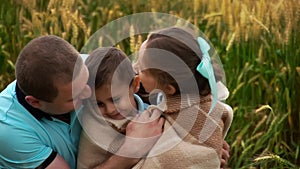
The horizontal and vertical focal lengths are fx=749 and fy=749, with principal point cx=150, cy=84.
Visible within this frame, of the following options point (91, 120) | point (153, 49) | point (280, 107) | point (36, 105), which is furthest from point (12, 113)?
point (280, 107)

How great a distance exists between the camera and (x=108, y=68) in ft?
8.57

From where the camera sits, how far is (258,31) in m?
4.41

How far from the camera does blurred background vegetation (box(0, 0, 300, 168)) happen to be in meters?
4.19

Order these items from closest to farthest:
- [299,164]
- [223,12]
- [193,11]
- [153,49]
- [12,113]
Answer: [153,49] → [12,113] → [299,164] → [223,12] → [193,11]

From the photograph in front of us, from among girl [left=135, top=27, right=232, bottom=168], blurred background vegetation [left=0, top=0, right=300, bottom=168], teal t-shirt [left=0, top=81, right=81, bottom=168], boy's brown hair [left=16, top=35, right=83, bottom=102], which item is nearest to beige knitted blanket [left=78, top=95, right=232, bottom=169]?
girl [left=135, top=27, right=232, bottom=168]

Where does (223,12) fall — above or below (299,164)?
above

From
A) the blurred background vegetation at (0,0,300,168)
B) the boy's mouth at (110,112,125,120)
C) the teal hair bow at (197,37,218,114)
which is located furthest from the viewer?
the blurred background vegetation at (0,0,300,168)

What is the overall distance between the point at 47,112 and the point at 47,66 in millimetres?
234

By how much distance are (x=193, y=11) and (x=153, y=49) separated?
8.25 ft

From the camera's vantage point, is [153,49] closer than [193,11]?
Yes

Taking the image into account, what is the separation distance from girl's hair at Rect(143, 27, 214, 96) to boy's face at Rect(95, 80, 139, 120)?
12 cm

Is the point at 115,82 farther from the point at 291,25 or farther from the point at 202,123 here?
the point at 291,25

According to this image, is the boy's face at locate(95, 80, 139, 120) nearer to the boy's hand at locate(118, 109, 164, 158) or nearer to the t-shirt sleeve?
the boy's hand at locate(118, 109, 164, 158)

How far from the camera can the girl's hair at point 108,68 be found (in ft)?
8.56
